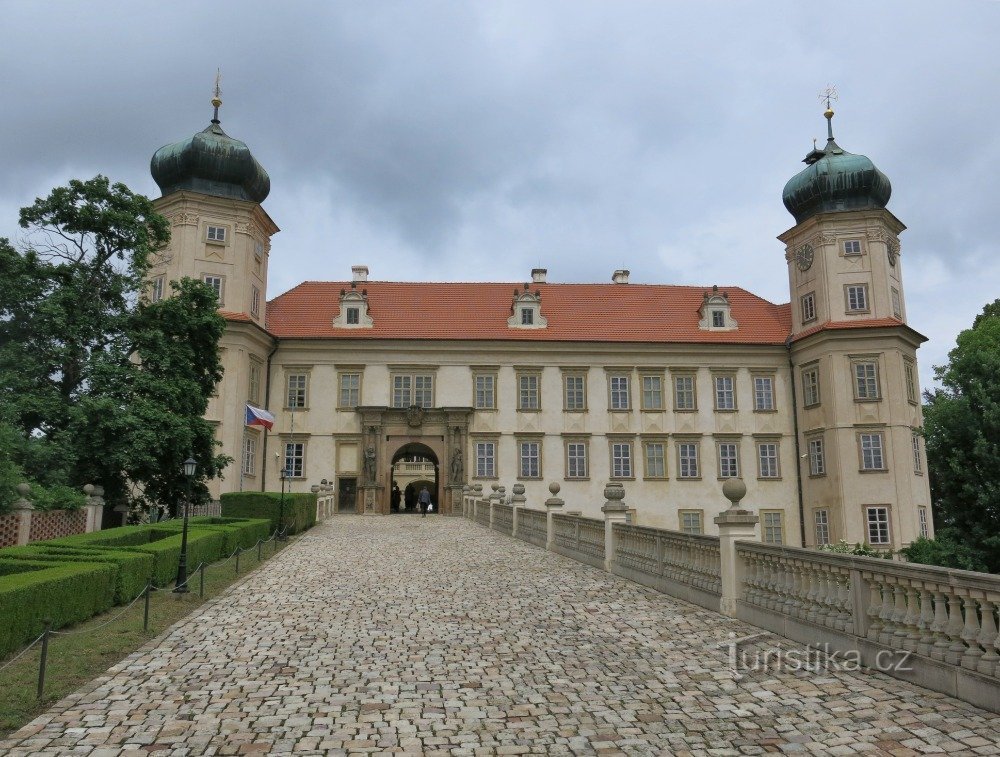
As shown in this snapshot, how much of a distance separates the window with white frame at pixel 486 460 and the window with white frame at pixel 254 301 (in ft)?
38.4

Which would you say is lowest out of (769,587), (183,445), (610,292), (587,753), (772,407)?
(587,753)

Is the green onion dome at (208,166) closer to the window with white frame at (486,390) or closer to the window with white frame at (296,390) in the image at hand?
the window with white frame at (296,390)

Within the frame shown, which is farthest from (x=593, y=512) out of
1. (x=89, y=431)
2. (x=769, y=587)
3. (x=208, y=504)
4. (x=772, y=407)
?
(x=769, y=587)

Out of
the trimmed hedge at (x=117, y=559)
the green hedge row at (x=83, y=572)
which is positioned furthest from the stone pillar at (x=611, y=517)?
the trimmed hedge at (x=117, y=559)

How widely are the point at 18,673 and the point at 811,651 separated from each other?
8.04 m

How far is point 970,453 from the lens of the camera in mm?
24281

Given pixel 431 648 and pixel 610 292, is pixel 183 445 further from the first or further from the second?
pixel 610 292

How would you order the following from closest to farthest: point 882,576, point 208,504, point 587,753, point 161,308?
point 587,753
point 882,576
point 161,308
point 208,504

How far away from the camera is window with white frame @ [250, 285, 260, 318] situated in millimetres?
35281

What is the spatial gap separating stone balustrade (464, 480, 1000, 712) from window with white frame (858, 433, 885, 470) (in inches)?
921

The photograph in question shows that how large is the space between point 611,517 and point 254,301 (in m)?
24.7

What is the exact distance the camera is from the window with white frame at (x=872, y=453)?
33.9 m

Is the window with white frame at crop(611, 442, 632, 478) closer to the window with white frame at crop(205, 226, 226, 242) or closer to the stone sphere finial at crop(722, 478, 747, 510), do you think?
the window with white frame at crop(205, 226, 226, 242)

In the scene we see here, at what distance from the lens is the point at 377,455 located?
119 feet
